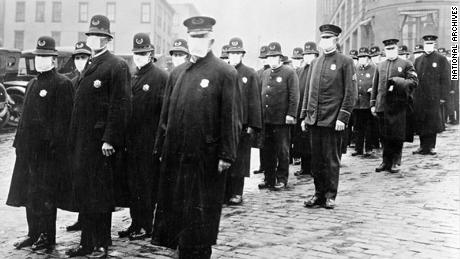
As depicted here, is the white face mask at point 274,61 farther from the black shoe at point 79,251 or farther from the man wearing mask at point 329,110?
the black shoe at point 79,251

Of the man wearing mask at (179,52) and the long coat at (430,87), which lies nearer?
the man wearing mask at (179,52)

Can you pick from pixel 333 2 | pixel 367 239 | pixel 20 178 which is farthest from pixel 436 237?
pixel 333 2

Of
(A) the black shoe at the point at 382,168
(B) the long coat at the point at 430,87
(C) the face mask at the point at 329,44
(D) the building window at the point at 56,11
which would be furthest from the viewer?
(D) the building window at the point at 56,11

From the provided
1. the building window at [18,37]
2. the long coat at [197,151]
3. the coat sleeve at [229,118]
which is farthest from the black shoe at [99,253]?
the building window at [18,37]

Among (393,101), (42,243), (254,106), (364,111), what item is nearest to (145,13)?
(364,111)

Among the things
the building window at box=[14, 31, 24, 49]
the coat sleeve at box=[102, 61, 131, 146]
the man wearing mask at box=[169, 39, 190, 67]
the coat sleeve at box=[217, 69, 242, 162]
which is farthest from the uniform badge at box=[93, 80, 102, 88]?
the building window at box=[14, 31, 24, 49]

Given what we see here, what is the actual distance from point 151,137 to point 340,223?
8.12 ft

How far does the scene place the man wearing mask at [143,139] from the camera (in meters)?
5.38

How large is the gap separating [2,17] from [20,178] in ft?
165

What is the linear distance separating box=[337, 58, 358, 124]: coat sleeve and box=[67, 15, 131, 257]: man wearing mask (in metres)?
2.97

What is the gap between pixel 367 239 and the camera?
4.93 m

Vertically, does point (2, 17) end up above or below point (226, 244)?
above

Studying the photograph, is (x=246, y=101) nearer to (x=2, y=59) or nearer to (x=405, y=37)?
(x=2, y=59)

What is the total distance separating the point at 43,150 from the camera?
200 inches
